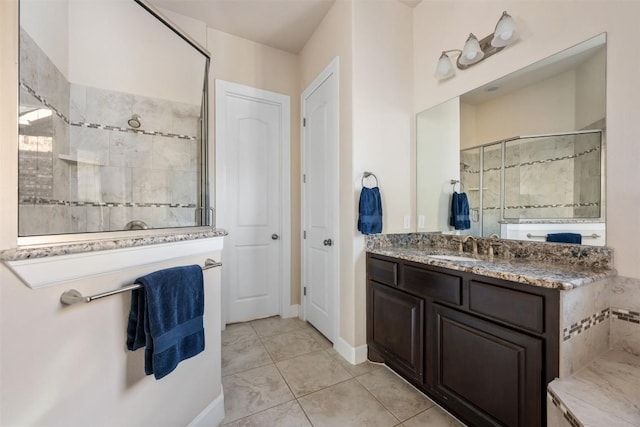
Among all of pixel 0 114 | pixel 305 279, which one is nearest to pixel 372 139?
pixel 305 279

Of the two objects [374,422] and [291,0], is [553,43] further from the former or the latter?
[374,422]

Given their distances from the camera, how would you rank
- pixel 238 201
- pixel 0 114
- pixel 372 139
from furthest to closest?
pixel 238 201 → pixel 372 139 → pixel 0 114

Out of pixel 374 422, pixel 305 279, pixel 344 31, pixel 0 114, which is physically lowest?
pixel 374 422

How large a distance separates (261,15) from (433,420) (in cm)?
330

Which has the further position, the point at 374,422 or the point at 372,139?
the point at 372,139

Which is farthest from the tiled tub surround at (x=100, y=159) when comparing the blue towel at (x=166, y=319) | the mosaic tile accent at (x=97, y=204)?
the blue towel at (x=166, y=319)

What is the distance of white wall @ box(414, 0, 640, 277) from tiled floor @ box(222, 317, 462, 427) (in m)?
1.32

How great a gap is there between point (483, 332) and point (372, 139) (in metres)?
1.47

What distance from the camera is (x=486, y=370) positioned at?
1.26 m

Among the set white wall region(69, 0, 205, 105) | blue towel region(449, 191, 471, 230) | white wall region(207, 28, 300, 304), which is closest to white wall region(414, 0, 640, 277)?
blue towel region(449, 191, 471, 230)

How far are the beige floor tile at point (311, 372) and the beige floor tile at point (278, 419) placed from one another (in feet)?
0.49

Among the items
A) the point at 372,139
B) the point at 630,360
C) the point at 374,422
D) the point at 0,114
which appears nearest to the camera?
the point at 0,114

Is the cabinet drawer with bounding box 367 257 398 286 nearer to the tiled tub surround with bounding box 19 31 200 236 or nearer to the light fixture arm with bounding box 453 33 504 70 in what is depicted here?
the tiled tub surround with bounding box 19 31 200 236

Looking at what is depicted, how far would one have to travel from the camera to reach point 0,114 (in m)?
0.74
